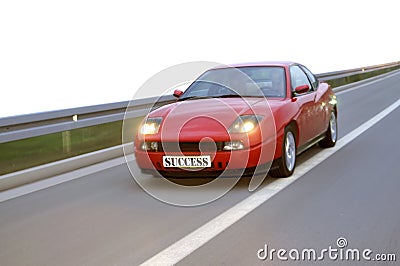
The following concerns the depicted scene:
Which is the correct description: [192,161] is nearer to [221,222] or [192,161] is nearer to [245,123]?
[245,123]

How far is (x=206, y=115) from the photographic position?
6258mm

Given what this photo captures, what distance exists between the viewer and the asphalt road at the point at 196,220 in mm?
3982

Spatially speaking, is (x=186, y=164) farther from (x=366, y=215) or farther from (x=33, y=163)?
(x=33, y=163)

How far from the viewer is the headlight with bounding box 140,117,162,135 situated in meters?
6.32

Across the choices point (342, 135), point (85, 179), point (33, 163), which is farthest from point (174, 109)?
point (342, 135)

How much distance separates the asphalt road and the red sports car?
0.33m

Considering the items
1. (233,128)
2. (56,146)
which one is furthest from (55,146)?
(233,128)

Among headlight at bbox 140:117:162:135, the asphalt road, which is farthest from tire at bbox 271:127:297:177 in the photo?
headlight at bbox 140:117:162:135

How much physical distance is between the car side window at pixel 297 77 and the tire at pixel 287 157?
941 mm

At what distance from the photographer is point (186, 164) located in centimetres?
590

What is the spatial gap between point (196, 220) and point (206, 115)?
177 centimetres

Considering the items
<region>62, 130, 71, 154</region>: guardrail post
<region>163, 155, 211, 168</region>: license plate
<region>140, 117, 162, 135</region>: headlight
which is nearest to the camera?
<region>163, 155, 211, 168</region>: license plate

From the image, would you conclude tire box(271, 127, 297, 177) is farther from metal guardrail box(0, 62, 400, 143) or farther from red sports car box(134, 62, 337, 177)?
metal guardrail box(0, 62, 400, 143)

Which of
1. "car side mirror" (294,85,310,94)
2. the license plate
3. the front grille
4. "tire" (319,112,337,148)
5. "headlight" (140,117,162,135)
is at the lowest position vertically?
"tire" (319,112,337,148)
